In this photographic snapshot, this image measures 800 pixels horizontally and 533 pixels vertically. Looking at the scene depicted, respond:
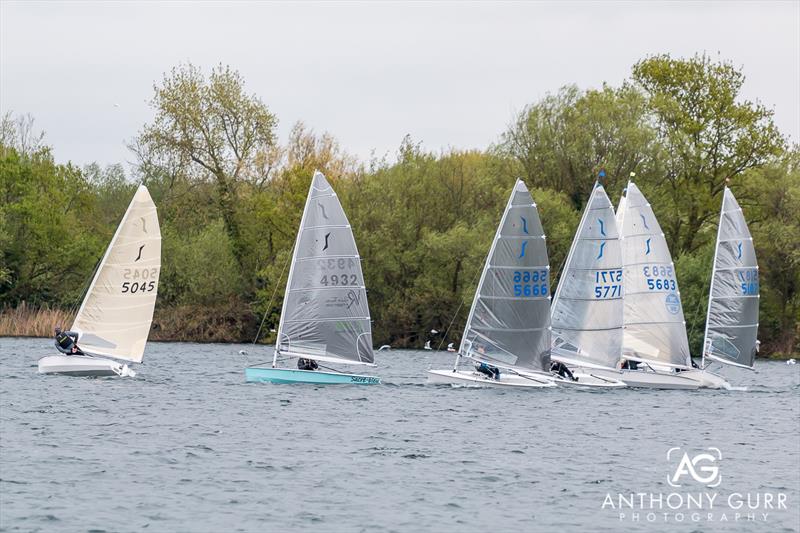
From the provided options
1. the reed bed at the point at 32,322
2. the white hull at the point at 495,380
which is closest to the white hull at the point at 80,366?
the white hull at the point at 495,380

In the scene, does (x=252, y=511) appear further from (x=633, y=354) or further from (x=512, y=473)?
(x=633, y=354)

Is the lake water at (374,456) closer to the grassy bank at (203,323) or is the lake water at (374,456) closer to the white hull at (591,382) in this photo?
the white hull at (591,382)

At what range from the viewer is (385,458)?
27.5 m

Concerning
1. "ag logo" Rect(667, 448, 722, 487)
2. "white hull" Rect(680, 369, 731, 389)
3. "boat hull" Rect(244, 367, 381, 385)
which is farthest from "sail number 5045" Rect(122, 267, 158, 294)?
"white hull" Rect(680, 369, 731, 389)

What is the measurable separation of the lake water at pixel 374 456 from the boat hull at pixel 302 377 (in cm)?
39

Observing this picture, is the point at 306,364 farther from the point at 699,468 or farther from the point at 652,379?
the point at 699,468

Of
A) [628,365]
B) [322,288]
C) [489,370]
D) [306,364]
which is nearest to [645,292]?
[628,365]

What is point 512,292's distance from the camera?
131 ft

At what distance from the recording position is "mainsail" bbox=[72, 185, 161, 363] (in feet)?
131

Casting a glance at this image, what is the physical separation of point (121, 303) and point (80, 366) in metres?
2.15

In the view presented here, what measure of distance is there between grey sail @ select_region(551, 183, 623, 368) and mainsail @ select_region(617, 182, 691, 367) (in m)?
2.49

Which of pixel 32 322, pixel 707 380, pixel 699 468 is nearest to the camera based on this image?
pixel 699 468

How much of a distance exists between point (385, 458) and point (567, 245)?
38716 mm

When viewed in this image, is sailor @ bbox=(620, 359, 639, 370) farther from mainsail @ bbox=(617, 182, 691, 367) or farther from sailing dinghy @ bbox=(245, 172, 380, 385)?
sailing dinghy @ bbox=(245, 172, 380, 385)
